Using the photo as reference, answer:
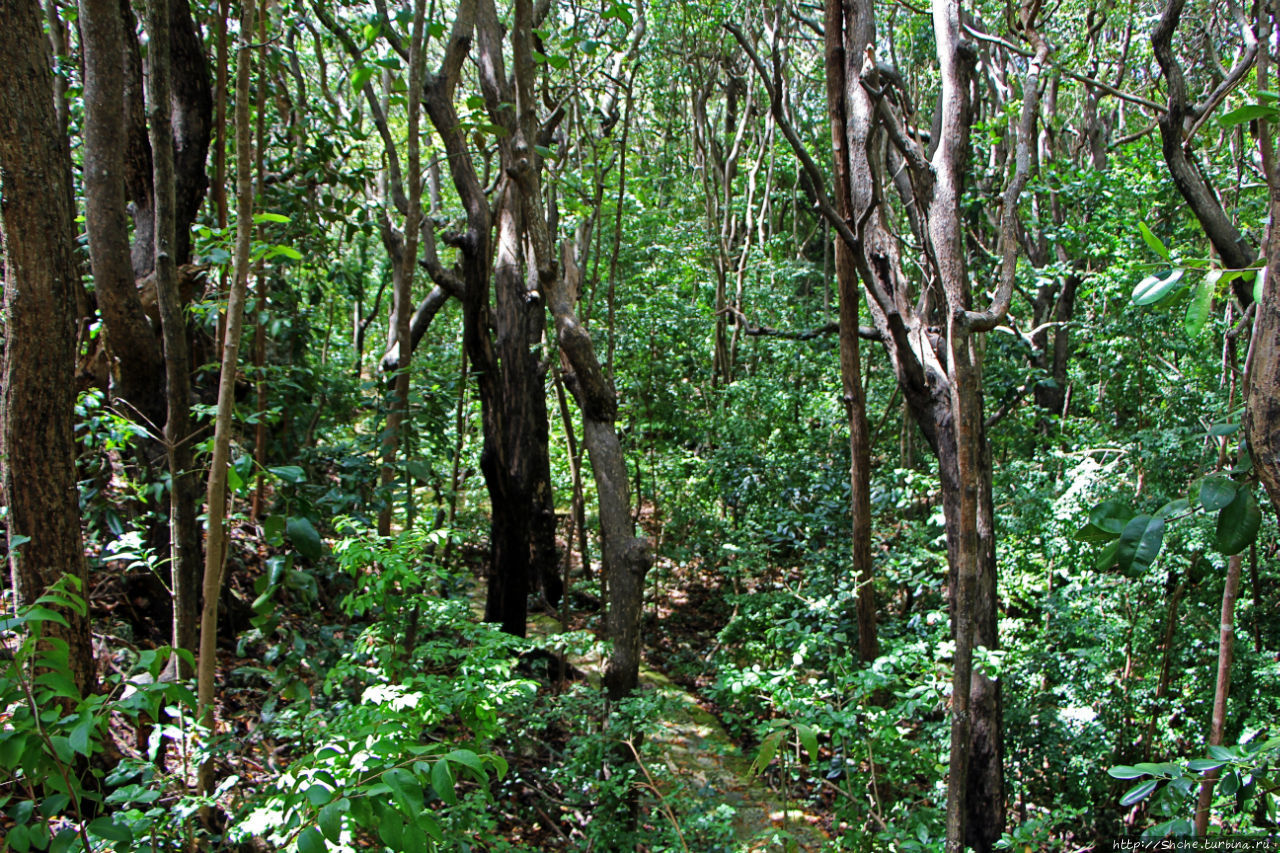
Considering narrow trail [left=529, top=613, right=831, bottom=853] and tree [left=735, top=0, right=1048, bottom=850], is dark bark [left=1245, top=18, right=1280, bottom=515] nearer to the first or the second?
tree [left=735, top=0, right=1048, bottom=850]

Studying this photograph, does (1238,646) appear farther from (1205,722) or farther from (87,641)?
(87,641)

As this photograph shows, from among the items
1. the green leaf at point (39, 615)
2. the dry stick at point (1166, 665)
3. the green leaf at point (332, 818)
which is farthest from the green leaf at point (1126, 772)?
the dry stick at point (1166, 665)

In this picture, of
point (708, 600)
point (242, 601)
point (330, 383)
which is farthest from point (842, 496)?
point (242, 601)

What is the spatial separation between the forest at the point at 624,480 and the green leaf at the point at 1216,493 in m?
0.01

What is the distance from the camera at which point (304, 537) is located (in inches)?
84.3

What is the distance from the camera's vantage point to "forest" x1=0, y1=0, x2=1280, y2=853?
2.15m

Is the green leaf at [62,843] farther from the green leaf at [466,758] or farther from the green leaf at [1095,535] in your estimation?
the green leaf at [1095,535]

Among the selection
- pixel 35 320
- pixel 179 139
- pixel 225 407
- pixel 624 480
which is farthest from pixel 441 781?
pixel 179 139

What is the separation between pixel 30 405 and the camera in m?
2.28

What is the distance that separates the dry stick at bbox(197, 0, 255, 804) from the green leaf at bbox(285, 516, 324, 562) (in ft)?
1.07

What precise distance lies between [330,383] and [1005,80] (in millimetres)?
8087

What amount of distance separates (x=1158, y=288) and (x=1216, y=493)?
0.34m

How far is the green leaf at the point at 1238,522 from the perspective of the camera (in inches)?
46.1

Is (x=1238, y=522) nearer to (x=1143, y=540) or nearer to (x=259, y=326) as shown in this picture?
(x=1143, y=540)
